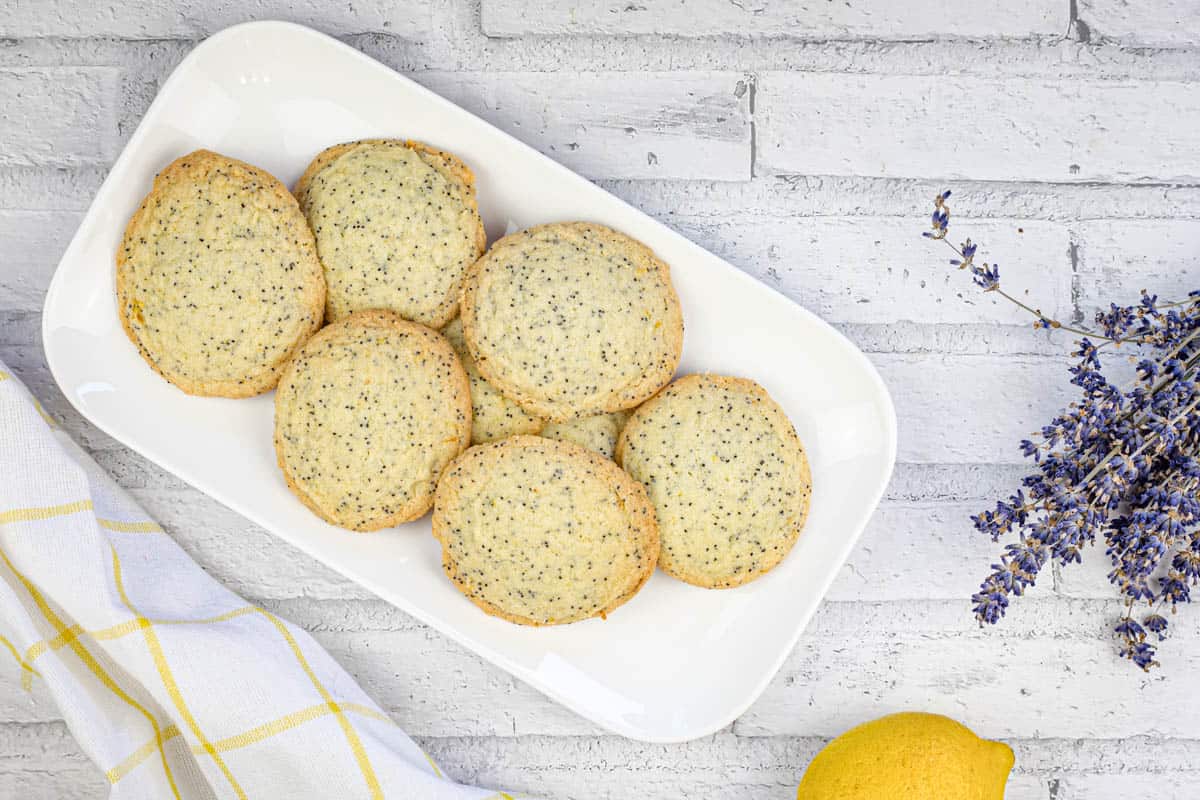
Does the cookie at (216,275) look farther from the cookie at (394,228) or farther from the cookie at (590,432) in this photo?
the cookie at (590,432)

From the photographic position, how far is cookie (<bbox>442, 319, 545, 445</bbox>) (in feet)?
3.73

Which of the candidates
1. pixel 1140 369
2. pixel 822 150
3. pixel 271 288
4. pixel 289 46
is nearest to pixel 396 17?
pixel 289 46

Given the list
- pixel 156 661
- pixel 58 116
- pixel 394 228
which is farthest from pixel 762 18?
pixel 156 661

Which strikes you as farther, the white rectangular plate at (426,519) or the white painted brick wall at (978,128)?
the white painted brick wall at (978,128)

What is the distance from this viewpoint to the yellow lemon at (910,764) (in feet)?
3.63

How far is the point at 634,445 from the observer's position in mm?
1125

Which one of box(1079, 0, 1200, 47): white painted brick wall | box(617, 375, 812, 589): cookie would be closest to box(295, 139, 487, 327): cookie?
box(617, 375, 812, 589): cookie

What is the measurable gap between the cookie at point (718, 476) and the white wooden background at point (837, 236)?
20 centimetres

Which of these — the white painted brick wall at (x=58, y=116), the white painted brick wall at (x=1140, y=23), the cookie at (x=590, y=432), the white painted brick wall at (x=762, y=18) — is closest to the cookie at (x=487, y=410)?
the cookie at (x=590, y=432)

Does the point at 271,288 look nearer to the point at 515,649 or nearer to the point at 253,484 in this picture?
the point at 253,484

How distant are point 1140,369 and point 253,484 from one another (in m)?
1.04

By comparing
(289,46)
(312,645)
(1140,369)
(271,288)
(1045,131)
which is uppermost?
(289,46)

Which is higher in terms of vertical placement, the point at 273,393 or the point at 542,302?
the point at 542,302

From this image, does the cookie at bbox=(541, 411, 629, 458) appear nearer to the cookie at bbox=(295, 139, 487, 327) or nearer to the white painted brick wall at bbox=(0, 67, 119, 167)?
the cookie at bbox=(295, 139, 487, 327)
